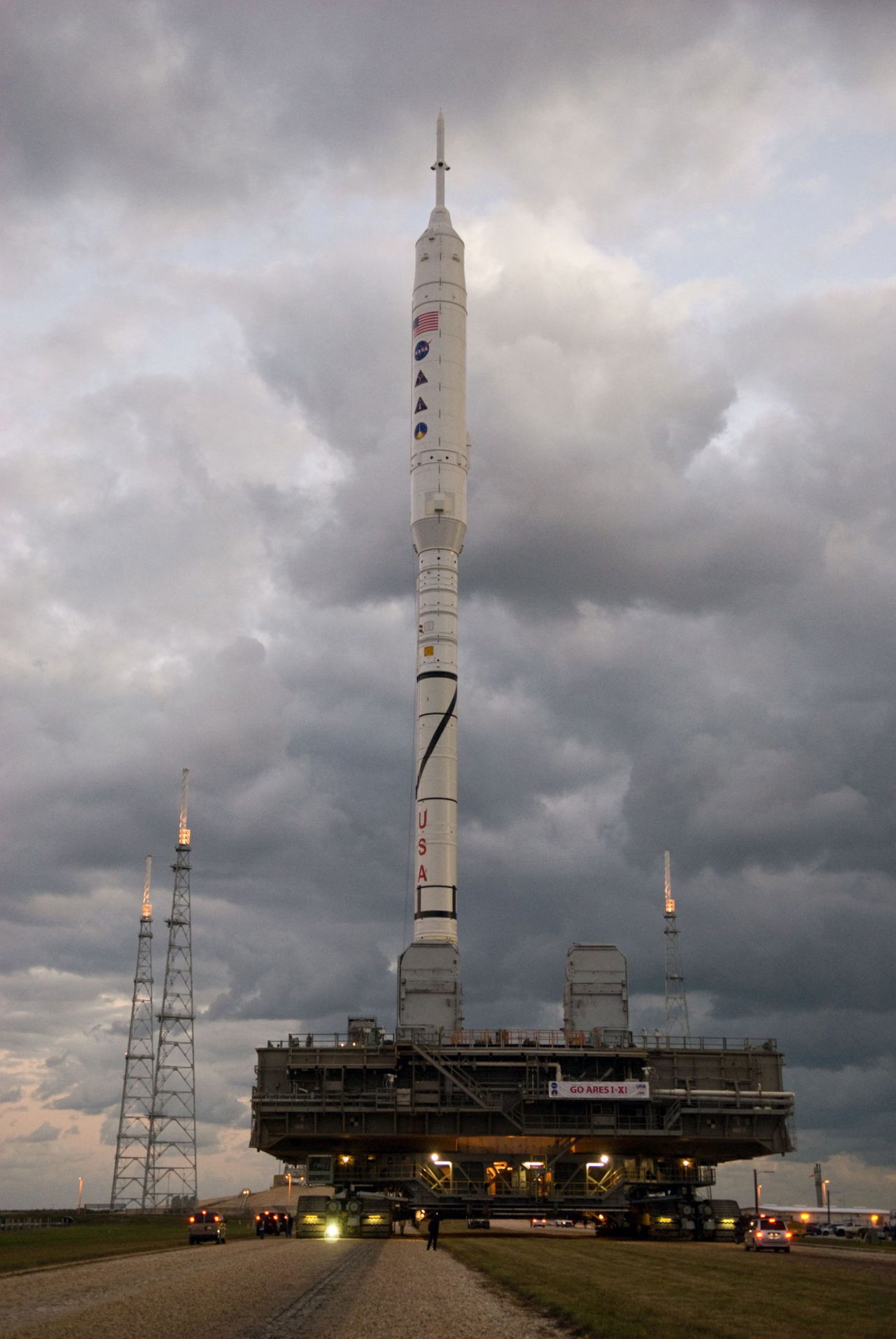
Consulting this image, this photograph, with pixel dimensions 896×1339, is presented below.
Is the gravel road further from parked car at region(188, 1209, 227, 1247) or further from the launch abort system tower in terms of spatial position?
the launch abort system tower

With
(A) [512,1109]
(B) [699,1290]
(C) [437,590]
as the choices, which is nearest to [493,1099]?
(A) [512,1109]

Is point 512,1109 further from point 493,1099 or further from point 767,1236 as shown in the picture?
point 767,1236

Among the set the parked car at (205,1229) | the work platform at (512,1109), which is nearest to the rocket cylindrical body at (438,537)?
the work platform at (512,1109)

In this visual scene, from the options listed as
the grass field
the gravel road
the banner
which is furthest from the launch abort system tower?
the gravel road

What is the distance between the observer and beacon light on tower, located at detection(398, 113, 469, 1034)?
7250cm

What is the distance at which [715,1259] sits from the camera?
4244 centimetres

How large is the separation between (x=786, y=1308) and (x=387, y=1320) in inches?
322

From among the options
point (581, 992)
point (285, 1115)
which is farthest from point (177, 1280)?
point (581, 992)

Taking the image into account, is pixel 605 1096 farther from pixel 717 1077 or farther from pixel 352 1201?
pixel 352 1201

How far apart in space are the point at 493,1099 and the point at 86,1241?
71.2 ft

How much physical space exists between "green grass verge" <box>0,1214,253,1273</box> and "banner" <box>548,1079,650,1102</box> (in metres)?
18.5

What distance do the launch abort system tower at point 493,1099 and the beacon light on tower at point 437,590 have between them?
16 cm

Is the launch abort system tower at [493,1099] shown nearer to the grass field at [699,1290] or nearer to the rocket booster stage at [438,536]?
the rocket booster stage at [438,536]

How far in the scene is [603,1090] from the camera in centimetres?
6869
